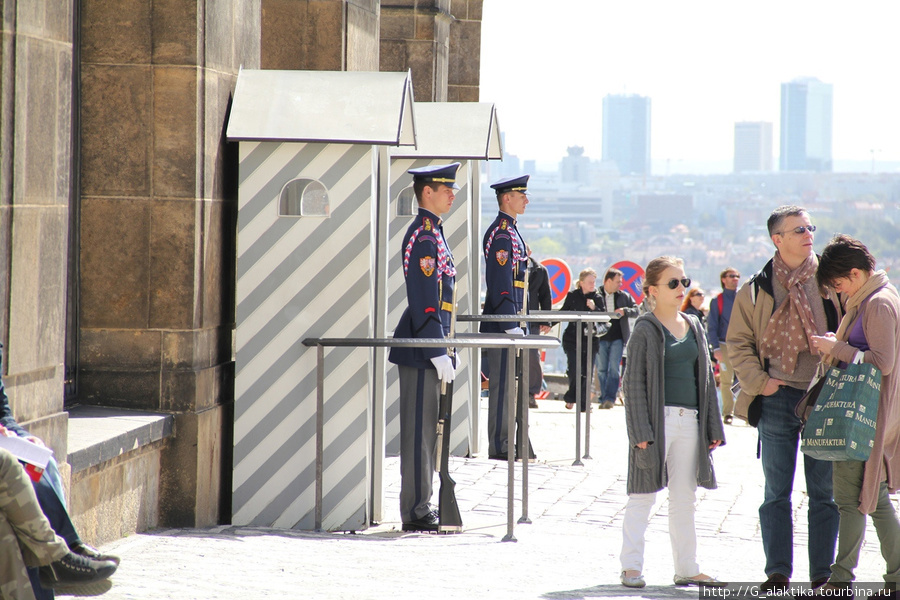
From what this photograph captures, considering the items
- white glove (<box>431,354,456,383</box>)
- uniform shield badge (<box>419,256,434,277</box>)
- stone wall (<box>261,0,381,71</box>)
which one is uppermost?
stone wall (<box>261,0,381,71</box>)

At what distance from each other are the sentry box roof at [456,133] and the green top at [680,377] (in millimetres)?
4314

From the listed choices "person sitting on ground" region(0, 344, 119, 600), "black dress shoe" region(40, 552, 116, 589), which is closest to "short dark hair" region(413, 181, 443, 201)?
"person sitting on ground" region(0, 344, 119, 600)

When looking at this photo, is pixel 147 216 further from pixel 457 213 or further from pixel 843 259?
Result: pixel 457 213

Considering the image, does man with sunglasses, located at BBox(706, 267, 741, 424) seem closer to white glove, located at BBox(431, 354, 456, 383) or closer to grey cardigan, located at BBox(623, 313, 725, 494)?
white glove, located at BBox(431, 354, 456, 383)

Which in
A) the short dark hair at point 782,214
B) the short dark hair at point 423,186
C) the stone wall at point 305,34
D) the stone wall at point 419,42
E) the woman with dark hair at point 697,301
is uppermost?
the stone wall at point 419,42

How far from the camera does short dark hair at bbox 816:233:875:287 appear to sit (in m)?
5.53

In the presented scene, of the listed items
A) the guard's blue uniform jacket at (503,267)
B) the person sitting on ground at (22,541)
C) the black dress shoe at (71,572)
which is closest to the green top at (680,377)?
the black dress shoe at (71,572)

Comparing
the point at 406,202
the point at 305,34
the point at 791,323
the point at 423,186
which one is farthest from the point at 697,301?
the point at 791,323

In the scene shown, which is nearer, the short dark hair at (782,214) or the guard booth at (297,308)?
the short dark hair at (782,214)

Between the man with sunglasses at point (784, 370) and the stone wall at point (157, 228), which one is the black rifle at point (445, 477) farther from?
the man with sunglasses at point (784, 370)

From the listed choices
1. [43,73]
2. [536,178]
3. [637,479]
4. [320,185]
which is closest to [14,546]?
[43,73]

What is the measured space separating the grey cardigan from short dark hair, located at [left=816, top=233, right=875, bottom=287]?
63 cm

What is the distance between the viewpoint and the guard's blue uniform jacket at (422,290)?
704 cm

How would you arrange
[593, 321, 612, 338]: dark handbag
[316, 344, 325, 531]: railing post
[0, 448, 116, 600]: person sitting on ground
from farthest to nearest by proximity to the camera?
[593, 321, 612, 338]: dark handbag
[316, 344, 325, 531]: railing post
[0, 448, 116, 600]: person sitting on ground
